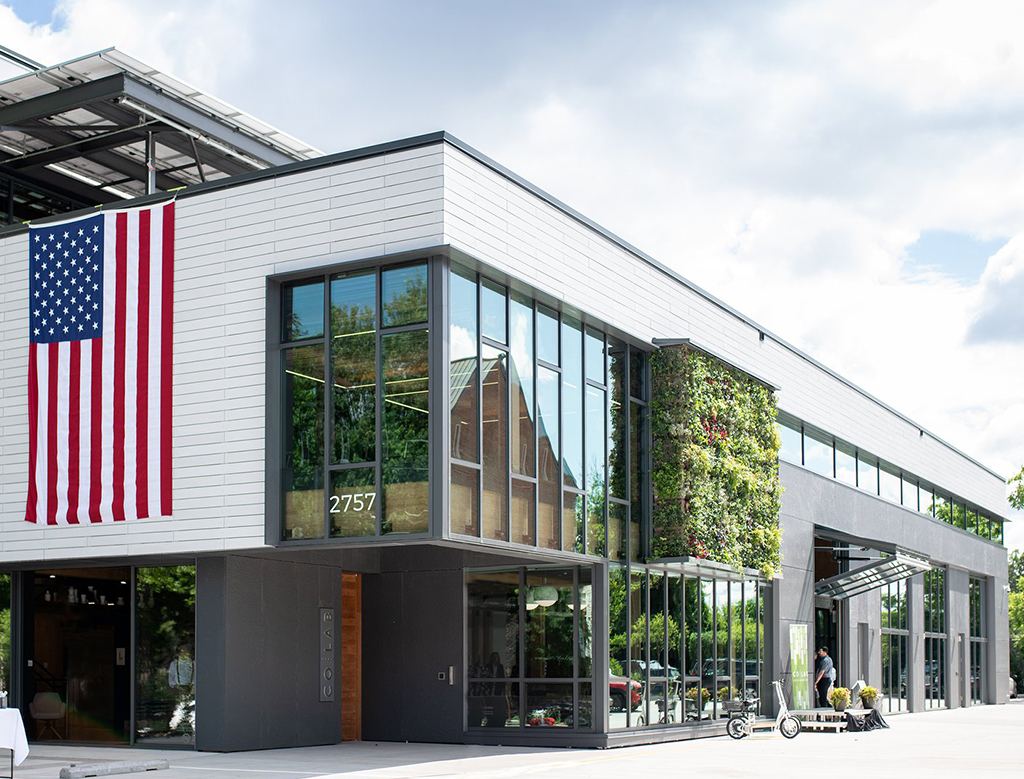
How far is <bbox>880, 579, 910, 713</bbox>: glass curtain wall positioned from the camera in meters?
33.3

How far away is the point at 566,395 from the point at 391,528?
168 inches

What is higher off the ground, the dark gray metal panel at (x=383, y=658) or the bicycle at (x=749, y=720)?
the dark gray metal panel at (x=383, y=658)

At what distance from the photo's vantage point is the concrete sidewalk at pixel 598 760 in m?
15.9

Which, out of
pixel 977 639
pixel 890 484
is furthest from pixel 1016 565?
pixel 890 484

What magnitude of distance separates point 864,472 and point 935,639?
22.3ft

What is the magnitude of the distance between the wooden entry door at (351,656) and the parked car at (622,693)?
423cm

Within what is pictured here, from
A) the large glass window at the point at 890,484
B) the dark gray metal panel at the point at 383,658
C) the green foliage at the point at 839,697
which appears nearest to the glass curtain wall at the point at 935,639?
the large glass window at the point at 890,484

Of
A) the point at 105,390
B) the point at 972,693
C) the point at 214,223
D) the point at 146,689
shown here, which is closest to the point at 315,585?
the point at 146,689

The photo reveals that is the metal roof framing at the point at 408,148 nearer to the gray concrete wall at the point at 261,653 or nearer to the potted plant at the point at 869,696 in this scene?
the gray concrete wall at the point at 261,653

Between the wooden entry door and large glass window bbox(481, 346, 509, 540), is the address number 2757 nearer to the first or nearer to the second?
large glass window bbox(481, 346, 509, 540)

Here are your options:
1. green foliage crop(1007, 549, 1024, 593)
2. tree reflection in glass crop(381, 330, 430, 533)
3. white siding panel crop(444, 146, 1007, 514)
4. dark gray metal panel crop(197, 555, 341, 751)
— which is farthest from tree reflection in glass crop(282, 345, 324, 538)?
green foliage crop(1007, 549, 1024, 593)

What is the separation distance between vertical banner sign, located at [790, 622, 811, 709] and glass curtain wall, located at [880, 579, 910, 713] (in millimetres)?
5507

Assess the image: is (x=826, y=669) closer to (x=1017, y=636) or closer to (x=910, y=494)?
(x=910, y=494)

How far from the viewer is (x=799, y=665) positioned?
1091 inches
